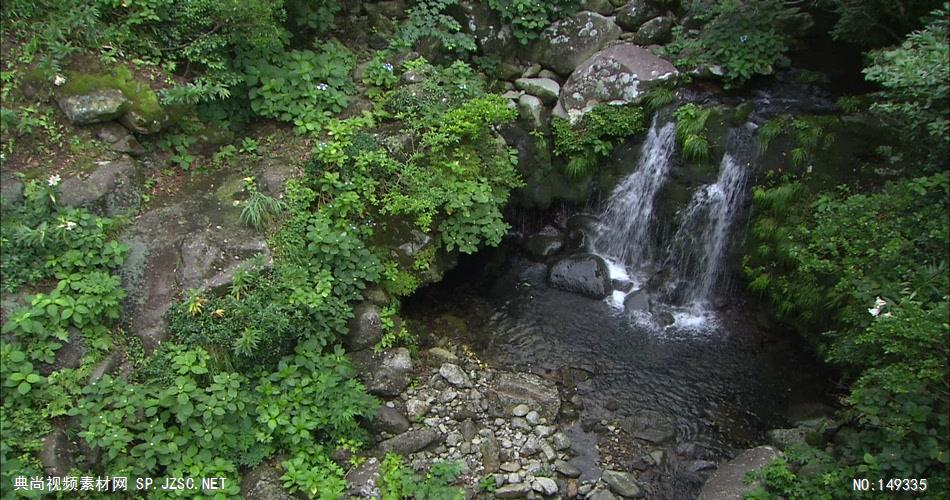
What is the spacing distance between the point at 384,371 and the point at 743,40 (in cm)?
688

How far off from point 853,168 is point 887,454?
4.05 meters

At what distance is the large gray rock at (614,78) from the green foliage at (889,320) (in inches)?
127

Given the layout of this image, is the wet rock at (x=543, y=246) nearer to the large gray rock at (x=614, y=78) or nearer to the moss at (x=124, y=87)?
the large gray rock at (x=614, y=78)

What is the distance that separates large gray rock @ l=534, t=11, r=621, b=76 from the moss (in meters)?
5.64

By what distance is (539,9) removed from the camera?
31.6 feet

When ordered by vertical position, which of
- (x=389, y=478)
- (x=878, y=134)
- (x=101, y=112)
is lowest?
(x=389, y=478)

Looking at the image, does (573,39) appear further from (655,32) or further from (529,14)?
(655,32)

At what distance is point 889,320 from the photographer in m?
4.74

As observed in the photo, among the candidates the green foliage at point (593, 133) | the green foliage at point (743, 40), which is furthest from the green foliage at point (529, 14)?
the green foliage at point (743, 40)

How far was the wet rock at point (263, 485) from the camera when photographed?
5.53 metres

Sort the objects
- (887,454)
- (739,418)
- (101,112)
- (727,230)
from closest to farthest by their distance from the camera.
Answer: (887,454)
(101,112)
(739,418)
(727,230)

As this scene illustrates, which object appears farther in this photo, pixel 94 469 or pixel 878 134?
pixel 878 134

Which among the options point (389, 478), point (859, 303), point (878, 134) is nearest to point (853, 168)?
point (878, 134)

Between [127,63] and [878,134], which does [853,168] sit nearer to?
[878,134]
